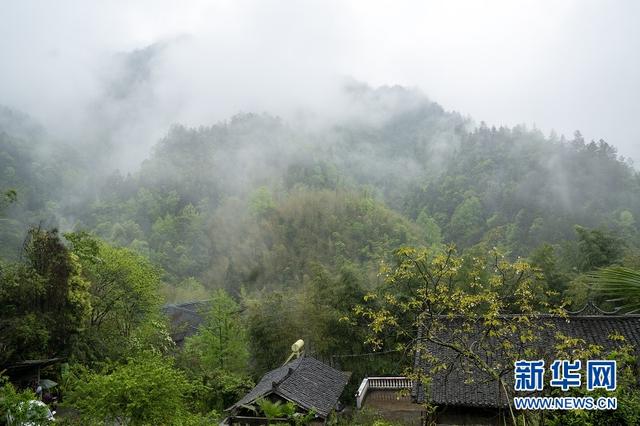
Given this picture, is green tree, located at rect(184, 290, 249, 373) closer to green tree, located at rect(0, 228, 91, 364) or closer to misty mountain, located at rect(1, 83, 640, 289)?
green tree, located at rect(0, 228, 91, 364)

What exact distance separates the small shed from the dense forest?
1847 mm

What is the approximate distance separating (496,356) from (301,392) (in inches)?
232

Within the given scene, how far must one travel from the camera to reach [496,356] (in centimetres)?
1079

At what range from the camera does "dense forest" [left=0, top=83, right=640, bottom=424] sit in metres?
16.0

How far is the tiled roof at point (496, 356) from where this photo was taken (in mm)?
11273

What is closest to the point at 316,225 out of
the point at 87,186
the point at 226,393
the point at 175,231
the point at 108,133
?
the point at 175,231

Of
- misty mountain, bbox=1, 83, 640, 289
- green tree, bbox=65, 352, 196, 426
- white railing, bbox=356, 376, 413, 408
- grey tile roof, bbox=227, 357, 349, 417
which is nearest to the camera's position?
green tree, bbox=65, 352, 196, 426

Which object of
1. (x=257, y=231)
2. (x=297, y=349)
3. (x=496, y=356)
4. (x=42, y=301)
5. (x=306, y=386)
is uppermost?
(x=257, y=231)

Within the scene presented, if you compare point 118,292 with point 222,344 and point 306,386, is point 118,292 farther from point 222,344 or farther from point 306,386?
point 306,386

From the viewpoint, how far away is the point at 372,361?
19656 mm

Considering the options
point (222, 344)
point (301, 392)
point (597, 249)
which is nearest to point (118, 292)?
point (222, 344)

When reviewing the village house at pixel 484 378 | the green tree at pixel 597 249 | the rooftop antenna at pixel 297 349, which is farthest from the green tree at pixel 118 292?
the green tree at pixel 597 249

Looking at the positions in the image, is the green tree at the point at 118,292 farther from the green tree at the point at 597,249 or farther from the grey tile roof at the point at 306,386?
the green tree at the point at 597,249

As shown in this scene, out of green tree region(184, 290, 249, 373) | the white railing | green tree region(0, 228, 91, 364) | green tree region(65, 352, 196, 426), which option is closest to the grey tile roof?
the white railing
